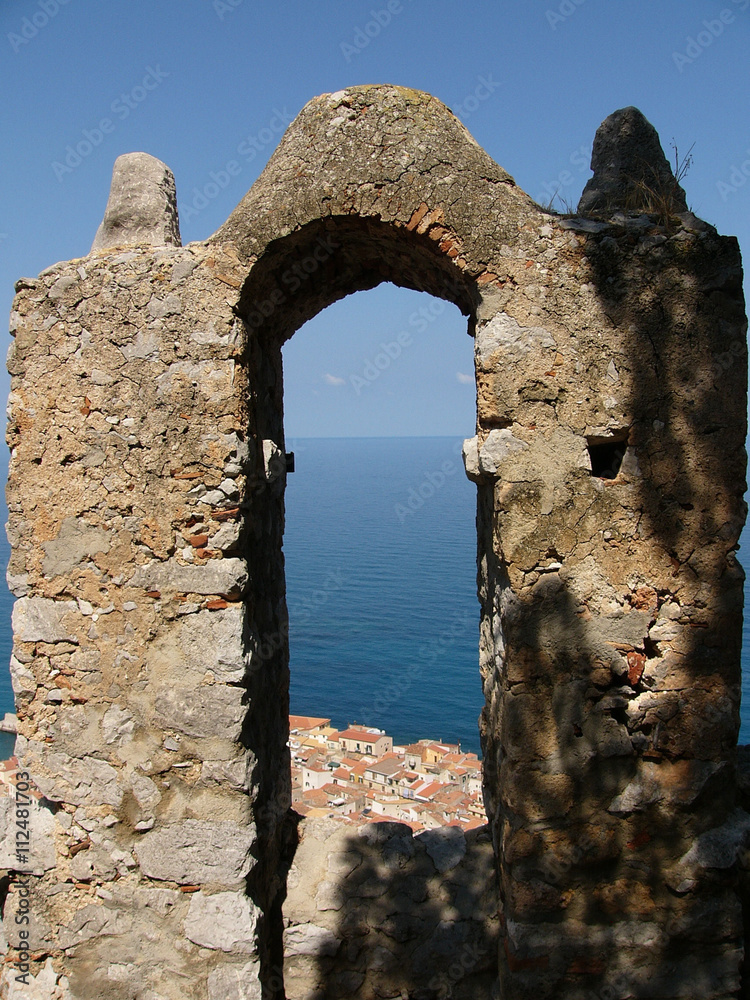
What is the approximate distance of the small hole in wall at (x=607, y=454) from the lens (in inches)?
123

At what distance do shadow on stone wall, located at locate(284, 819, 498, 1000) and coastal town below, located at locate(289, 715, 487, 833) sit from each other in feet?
4.55

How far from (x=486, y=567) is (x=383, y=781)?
4299 mm

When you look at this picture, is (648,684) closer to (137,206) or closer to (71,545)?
(71,545)

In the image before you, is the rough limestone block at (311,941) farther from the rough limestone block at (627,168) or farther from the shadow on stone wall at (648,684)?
the rough limestone block at (627,168)

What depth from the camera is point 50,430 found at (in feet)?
11.1

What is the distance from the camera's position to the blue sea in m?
14.2

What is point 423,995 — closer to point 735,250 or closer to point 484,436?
point 484,436

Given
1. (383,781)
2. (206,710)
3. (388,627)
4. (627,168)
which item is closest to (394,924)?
(206,710)

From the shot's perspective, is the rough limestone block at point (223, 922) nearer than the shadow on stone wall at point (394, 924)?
Yes

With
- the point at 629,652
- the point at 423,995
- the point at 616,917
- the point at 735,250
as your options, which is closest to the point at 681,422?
the point at 735,250

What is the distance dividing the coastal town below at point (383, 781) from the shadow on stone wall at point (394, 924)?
1387 mm

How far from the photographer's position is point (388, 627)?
1870cm

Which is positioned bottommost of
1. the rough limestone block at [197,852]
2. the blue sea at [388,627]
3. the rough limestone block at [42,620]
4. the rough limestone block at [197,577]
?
the blue sea at [388,627]

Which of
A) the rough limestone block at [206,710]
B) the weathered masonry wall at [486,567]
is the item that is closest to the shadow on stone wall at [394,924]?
the weathered masonry wall at [486,567]
